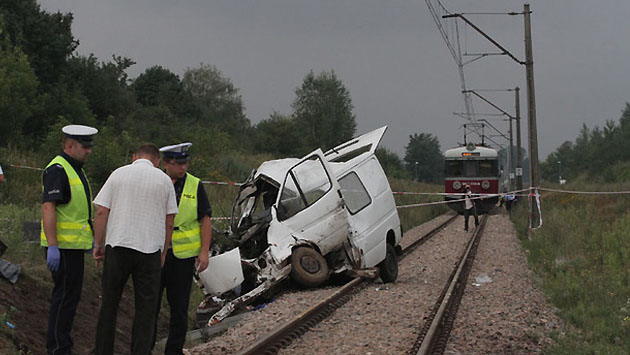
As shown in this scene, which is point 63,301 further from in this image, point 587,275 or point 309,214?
point 587,275

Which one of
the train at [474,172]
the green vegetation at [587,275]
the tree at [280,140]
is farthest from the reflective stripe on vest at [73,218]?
the tree at [280,140]

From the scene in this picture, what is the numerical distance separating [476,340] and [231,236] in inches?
188

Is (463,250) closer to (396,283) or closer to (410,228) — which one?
(396,283)

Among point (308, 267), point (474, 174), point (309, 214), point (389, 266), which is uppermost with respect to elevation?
point (474, 174)

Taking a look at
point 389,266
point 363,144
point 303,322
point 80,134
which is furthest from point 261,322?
point 363,144

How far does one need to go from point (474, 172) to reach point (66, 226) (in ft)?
90.9

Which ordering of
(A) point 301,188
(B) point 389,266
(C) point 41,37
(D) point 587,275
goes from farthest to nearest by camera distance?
(C) point 41,37 < (B) point 389,266 < (D) point 587,275 < (A) point 301,188

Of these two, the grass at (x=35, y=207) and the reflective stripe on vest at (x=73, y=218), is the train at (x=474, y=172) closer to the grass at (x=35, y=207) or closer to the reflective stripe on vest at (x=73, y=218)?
the grass at (x=35, y=207)

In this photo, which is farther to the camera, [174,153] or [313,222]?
[313,222]

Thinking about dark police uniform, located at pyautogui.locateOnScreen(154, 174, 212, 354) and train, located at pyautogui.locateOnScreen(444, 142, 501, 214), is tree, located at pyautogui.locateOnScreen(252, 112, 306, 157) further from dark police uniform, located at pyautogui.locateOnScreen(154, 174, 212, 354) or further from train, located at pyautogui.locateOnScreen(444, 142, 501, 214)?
dark police uniform, located at pyautogui.locateOnScreen(154, 174, 212, 354)

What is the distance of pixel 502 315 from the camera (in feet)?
29.9

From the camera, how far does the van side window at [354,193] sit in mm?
11500

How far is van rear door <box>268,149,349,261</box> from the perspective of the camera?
35.2ft

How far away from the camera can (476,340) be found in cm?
774
